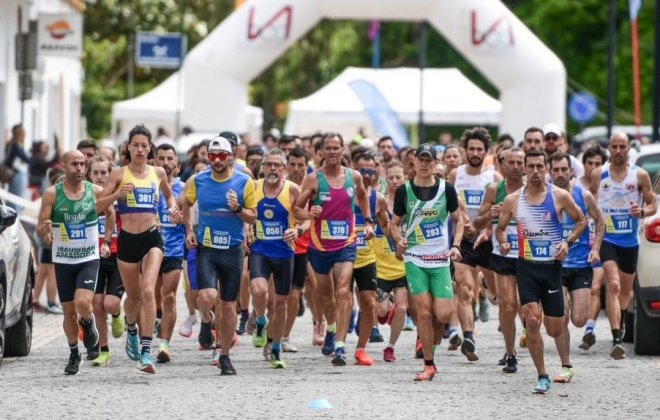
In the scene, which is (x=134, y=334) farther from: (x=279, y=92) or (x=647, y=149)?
(x=279, y=92)

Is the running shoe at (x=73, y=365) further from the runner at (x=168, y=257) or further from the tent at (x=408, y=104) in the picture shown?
the tent at (x=408, y=104)

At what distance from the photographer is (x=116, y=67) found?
66.6 m

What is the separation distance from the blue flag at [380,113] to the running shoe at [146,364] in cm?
1725

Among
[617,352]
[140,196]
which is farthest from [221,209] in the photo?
[617,352]

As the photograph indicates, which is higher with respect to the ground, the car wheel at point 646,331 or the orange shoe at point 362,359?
the car wheel at point 646,331

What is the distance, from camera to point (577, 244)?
13.9 m

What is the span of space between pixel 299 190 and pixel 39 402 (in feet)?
12.1

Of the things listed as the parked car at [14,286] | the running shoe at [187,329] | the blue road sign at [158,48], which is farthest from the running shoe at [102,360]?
the blue road sign at [158,48]

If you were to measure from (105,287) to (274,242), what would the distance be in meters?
1.46

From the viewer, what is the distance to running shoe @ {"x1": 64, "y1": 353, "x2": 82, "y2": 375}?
1281 centimetres

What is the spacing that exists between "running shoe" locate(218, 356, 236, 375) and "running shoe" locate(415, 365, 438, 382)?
1.38 meters

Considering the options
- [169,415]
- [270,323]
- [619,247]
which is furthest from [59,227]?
[619,247]

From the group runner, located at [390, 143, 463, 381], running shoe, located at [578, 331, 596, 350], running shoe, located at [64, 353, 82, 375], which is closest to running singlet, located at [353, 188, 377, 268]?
runner, located at [390, 143, 463, 381]

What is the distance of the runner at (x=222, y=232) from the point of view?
1302 centimetres
